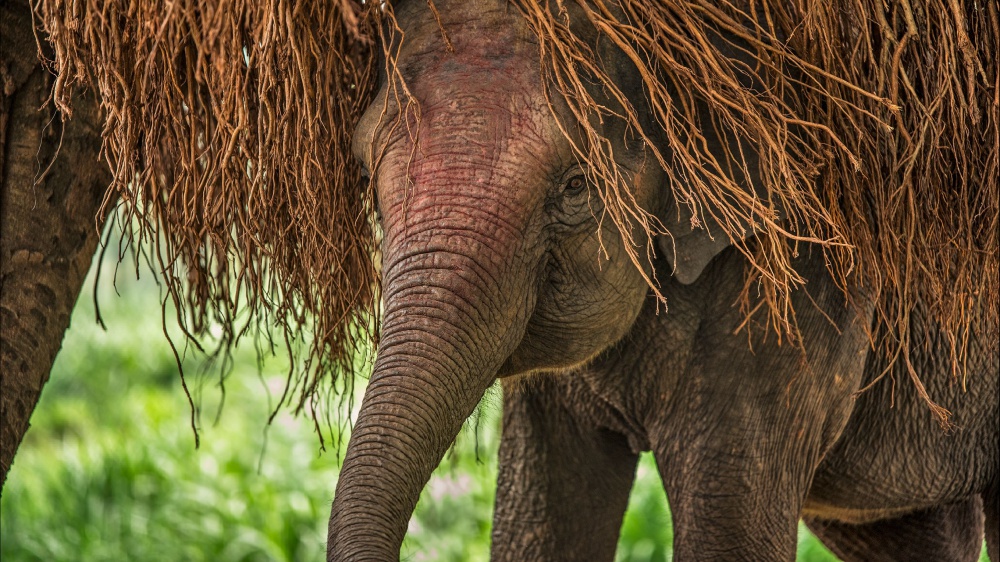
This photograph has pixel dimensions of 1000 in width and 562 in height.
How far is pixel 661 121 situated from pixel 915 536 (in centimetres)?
210

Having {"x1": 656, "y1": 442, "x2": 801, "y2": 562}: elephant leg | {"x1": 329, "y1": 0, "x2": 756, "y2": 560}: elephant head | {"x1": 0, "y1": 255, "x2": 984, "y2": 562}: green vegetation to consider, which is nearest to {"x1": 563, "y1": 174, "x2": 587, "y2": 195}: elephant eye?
{"x1": 329, "y1": 0, "x2": 756, "y2": 560}: elephant head

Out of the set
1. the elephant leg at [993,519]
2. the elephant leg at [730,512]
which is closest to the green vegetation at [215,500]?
the elephant leg at [993,519]

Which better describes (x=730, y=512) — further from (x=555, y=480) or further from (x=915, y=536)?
(x=915, y=536)

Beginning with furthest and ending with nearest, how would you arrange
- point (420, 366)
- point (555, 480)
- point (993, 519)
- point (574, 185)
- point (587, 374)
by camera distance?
point (993, 519) → point (555, 480) → point (587, 374) → point (574, 185) → point (420, 366)

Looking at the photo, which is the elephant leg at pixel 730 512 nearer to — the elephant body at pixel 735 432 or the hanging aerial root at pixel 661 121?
the elephant body at pixel 735 432

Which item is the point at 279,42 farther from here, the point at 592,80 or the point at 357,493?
the point at 357,493

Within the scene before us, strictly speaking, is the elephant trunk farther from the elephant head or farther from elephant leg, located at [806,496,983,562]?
elephant leg, located at [806,496,983,562]

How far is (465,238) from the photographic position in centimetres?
216

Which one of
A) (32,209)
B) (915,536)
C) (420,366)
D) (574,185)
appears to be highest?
(32,209)

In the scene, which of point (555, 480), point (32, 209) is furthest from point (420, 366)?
point (555, 480)

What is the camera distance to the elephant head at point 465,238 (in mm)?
2041

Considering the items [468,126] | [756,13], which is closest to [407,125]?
[468,126]

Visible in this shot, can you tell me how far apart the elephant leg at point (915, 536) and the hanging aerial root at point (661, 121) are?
1.42 metres

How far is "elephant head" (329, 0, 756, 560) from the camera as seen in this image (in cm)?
204
